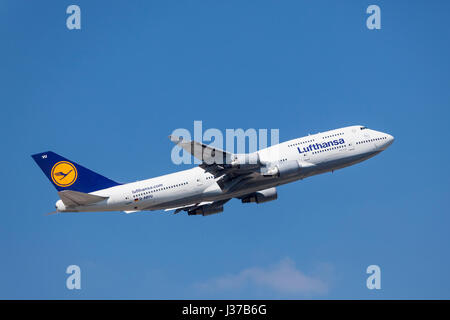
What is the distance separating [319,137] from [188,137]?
43.3 feet

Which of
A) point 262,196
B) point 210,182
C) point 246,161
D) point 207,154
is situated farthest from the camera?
point 262,196

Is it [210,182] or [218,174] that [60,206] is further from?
[218,174]

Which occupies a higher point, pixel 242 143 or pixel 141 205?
pixel 242 143

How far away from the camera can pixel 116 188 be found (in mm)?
52062

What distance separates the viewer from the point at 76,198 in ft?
164

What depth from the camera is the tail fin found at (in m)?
52.9

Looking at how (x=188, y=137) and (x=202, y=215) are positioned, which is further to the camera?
(x=202, y=215)

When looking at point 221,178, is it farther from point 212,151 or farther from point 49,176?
point 49,176

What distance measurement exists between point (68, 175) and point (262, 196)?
755 inches

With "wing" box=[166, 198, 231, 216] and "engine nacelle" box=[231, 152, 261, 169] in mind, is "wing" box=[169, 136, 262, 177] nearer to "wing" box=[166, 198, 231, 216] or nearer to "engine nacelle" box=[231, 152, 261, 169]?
"engine nacelle" box=[231, 152, 261, 169]

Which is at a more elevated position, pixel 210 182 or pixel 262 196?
pixel 210 182

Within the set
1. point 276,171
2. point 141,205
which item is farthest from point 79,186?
point 276,171

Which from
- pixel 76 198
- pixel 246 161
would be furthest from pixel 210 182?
pixel 76 198

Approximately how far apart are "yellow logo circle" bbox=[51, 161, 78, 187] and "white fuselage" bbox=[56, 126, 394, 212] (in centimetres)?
297
